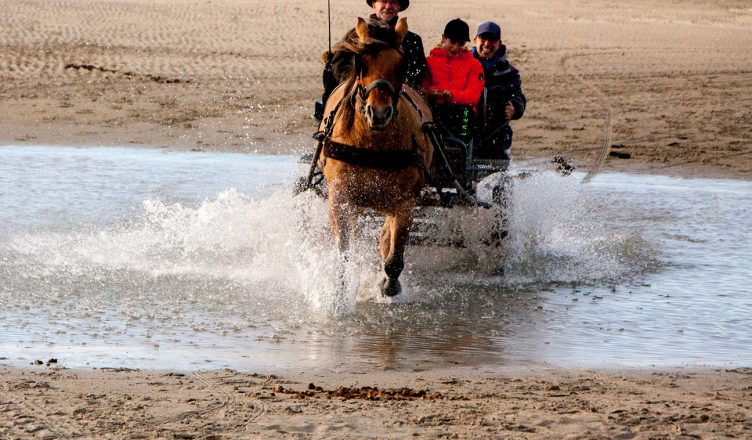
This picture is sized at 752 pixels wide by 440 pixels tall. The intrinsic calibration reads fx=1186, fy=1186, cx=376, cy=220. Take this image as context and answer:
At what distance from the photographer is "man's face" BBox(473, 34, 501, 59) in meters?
8.69

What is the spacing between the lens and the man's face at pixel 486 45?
28.5ft

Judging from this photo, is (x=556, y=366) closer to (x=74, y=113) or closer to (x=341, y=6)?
(x=74, y=113)

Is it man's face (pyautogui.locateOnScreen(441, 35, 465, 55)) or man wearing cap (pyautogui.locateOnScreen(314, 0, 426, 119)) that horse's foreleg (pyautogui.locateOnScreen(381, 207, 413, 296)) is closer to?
man wearing cap (pyautogui.locateOnScreen(314, 0, 426, 119))

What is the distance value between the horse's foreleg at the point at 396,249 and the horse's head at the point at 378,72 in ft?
3.14

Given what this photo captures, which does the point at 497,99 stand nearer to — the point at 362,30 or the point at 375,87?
the point at 362,30

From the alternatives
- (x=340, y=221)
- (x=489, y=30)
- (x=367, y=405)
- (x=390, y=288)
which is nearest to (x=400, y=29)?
(x=340, y=221)

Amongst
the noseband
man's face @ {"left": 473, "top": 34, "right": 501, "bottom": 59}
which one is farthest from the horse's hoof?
man's face @ {"left": 473, "top": 34, "right": 501, "bottom": 59}

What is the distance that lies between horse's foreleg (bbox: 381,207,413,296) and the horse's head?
96cm

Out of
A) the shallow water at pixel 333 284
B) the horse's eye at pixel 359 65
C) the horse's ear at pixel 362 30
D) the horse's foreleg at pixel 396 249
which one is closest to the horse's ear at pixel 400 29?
the horse's ear at pixel 362 30

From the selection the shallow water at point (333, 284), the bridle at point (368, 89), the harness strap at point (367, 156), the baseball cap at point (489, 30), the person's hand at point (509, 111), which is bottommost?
the shallow water at point (333, 284)

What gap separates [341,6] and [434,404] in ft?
90.0

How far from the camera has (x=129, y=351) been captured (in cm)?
607

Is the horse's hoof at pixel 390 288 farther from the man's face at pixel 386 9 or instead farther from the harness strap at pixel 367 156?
the man's face at pixel 386 9

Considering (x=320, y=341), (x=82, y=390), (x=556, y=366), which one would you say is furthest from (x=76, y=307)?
(x=556, y=366)
